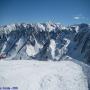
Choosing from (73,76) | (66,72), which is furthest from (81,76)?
(66,72)

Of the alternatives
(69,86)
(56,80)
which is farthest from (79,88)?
(56,80)

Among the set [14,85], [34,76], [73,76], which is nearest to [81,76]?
[73,76]

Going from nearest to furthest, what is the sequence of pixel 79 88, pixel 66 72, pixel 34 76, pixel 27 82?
pixel 79 88 < pixel 27 82 < pixel 34 76 < pixel 66 72

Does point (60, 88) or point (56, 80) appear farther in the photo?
point (56, 80)

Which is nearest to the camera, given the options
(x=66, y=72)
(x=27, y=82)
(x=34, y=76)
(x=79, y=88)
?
(x=79, y=88)

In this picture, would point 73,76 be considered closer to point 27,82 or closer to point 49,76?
point 49,76

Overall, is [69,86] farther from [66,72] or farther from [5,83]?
[5,83]

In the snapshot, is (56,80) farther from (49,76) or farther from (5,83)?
(5,83)

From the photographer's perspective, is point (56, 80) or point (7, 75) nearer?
point (56, 80)
